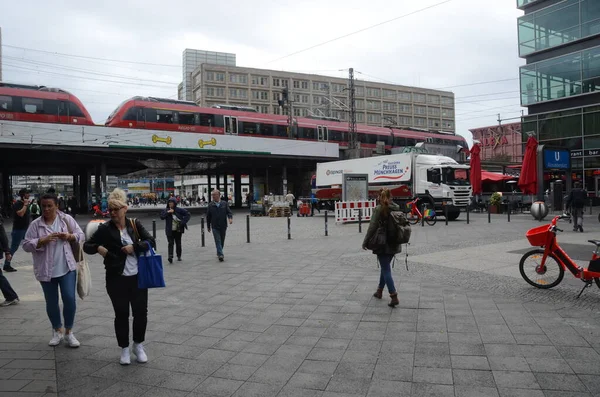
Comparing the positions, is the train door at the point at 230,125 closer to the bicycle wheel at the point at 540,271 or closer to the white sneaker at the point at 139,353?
the bicycle wheel at the point at 540,271

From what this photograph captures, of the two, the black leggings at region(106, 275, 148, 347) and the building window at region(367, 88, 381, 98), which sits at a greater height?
the building window at region(367, 88, 381, 98)

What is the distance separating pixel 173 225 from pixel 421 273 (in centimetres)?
549

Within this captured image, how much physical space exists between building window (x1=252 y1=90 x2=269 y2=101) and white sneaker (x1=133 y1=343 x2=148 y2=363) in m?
92.6

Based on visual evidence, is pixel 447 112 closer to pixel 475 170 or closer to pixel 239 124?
pixel 239 124

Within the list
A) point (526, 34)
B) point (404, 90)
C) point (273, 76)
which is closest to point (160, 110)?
point (526, 34)

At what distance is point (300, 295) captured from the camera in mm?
6656

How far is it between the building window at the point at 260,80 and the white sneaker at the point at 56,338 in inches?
3651

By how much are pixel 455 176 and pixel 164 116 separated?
18041mm

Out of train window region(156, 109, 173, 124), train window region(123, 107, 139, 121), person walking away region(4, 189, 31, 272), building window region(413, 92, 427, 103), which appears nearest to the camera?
person walking away region(4, 189, 31, 272)

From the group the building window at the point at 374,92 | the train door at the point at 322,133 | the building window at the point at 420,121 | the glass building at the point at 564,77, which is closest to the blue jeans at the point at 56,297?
the glass building at the point at 564,77

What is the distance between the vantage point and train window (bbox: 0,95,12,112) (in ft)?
78.2

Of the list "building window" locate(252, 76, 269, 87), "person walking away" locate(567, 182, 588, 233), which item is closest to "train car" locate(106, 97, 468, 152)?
"person walking away" locate(567, 182, 588, 233)

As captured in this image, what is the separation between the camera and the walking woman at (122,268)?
4.07 meters

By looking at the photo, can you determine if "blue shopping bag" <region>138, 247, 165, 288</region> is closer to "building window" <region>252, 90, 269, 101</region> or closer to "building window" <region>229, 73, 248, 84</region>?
"building window" <region>229, 73, 248, 84</region>
